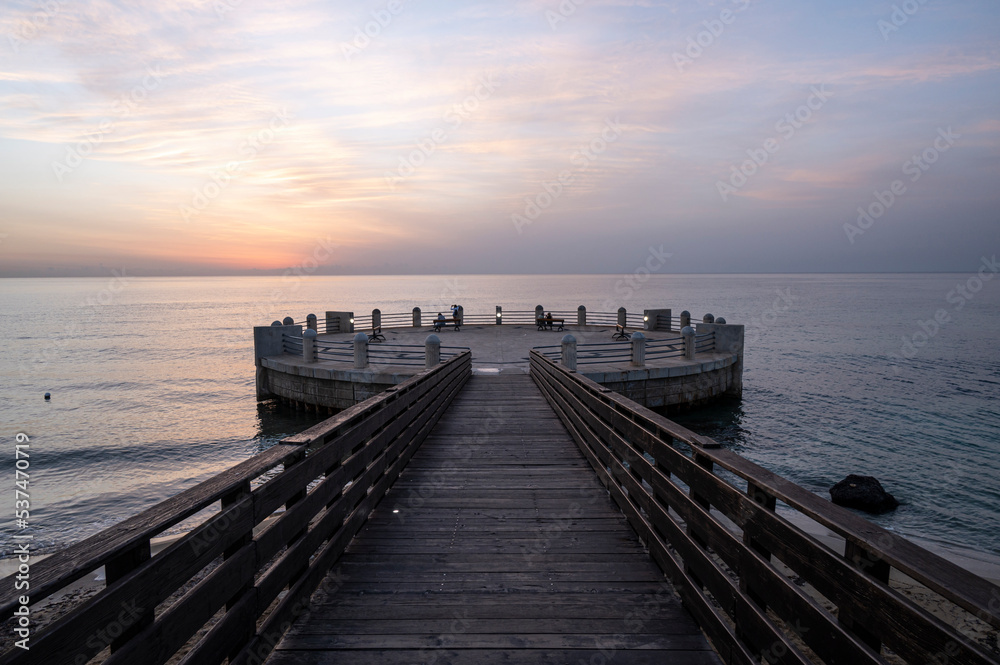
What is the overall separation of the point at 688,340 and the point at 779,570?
57.9 ft

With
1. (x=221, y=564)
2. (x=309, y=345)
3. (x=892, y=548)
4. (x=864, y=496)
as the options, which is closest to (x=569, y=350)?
(x=864, y=496)

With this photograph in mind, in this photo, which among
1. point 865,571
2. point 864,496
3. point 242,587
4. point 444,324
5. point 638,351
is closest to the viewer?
point 865,571

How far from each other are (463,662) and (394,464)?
3.50 m

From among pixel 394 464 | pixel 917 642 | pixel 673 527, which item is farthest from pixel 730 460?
pixel 394 464

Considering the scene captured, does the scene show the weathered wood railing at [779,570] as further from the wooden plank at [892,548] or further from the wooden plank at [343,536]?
the wooden plank at [343,536]

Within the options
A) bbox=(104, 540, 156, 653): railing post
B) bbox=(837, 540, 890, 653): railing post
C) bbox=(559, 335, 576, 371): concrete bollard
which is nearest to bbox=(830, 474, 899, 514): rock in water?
bbox=(559, 335, 576, 371): concrete bollard

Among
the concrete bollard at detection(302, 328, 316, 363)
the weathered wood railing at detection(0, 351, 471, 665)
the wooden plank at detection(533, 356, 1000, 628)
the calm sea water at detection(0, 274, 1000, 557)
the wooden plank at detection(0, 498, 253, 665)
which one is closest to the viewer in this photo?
the wooden plank at detection(533, 356, 1000, 628)

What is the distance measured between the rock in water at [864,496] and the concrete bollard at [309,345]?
55.4 ft

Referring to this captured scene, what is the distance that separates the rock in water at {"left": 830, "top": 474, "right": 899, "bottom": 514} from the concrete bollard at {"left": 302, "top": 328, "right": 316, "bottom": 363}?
1688 cm

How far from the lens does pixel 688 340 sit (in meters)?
19.7

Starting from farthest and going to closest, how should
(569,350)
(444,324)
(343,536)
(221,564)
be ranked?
(444,324) → (569,350) → (343,536) → (221,564)

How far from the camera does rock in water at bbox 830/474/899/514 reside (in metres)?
12.5

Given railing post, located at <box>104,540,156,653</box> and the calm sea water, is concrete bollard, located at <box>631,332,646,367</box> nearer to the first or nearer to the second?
the calm sea water

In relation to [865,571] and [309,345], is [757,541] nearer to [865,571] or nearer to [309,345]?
[865,571]
